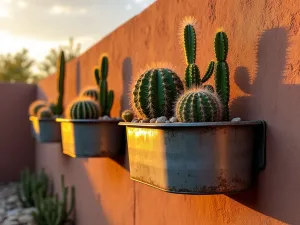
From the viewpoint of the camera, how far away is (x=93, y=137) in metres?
2.85

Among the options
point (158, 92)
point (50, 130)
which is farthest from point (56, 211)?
point (158, 92)

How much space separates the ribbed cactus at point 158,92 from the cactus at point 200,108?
0.82ft

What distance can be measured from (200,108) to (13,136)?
26.8 feet

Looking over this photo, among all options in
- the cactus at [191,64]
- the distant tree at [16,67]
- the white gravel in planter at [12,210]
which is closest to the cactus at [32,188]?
the white gravel in planter at [12,210]

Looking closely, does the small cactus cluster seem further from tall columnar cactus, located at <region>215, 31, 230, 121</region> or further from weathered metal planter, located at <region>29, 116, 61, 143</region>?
weathered metal planter, located at <region>29, 116, 61, 143</region>

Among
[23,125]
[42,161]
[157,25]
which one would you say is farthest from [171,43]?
[23,125]

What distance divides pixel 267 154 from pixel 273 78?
0.88 ft

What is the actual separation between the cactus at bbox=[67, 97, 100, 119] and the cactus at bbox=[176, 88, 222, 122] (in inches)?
57.2

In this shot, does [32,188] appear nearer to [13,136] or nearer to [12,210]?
[12,210]

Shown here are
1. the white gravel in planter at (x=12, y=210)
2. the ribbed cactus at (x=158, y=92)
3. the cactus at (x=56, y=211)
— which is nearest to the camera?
the ribbed cactus at (x=158, y=92)

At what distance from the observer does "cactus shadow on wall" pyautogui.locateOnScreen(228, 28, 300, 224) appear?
1.47 metres

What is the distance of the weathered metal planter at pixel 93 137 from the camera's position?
2.84 metres

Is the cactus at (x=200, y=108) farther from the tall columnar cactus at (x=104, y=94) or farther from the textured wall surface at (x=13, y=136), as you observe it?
the textured wall surface at (x=13, y=136)

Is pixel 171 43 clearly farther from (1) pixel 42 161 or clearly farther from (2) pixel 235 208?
(1) pixel 42 161
